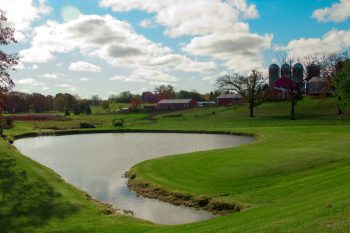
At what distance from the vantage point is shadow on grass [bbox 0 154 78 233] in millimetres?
17688

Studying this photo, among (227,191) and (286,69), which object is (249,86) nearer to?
(286,69)

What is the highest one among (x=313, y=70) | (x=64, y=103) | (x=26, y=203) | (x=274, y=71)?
(x=274, y=71)

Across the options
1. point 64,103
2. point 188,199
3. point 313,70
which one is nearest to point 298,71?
point 313,70

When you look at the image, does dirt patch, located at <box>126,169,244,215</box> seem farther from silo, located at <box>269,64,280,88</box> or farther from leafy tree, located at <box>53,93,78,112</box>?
leafy tree, located at <box>53,93,78,112</box>

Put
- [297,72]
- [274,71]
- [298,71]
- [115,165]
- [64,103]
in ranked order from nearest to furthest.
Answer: [115,165]
[297,72]
[298,71]
[274,71]
[64,103]

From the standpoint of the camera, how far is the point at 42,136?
71.8 m

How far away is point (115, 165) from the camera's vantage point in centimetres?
3775

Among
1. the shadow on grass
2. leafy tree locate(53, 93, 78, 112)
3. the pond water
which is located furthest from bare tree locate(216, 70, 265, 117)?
leafy tree locate(53, 93, 78, 112)

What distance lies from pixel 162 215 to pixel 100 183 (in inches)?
381

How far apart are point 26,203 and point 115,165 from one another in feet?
56.4

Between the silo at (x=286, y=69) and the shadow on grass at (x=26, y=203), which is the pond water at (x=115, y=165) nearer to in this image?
the shadow on grass at (x=26, y=203)

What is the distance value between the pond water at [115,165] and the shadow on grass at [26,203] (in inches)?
145

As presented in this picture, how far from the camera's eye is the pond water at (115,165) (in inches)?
890

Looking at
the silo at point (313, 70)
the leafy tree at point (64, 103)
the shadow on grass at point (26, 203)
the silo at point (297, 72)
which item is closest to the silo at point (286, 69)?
the silo at point (297, 72)
